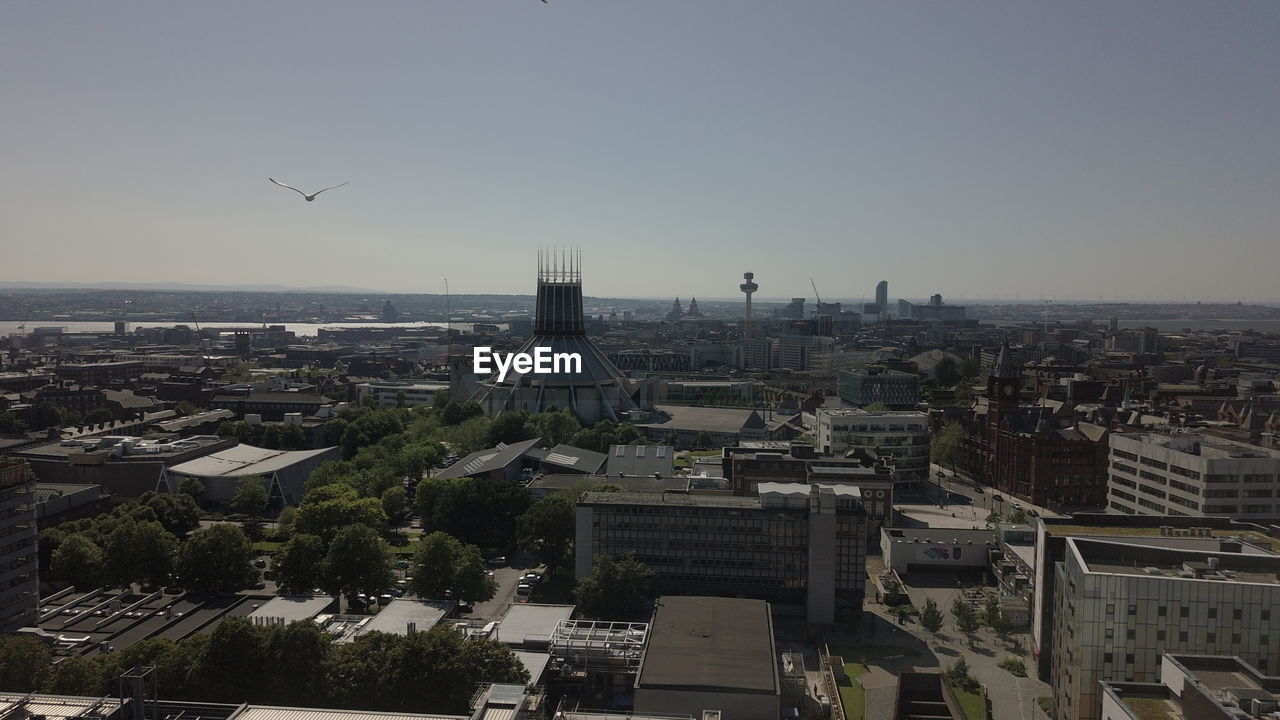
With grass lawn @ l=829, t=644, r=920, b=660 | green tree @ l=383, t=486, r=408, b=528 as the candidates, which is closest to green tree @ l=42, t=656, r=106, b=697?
grass lawn @ l=829, t=644, r=920, b=660

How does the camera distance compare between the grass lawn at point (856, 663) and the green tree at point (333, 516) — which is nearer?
the grass lawn at point (856, 663)

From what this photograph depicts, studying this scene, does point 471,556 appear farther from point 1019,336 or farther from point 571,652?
point 1019,336

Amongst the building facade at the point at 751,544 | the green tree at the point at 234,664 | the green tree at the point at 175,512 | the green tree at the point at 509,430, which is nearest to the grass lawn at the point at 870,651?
the building facade at the point at 751,544

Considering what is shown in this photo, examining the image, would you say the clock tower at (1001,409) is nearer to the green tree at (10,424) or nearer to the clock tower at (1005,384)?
the clock tower at (1005,384)

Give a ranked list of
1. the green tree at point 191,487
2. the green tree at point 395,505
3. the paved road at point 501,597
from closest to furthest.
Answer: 1. the paved road at point 501,597
2. the green tree at point 395,505
3. the green tree at point 191,487

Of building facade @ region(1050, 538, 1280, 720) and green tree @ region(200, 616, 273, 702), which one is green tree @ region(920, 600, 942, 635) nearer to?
building facade @ region(1050, 538, 1280, 720)
